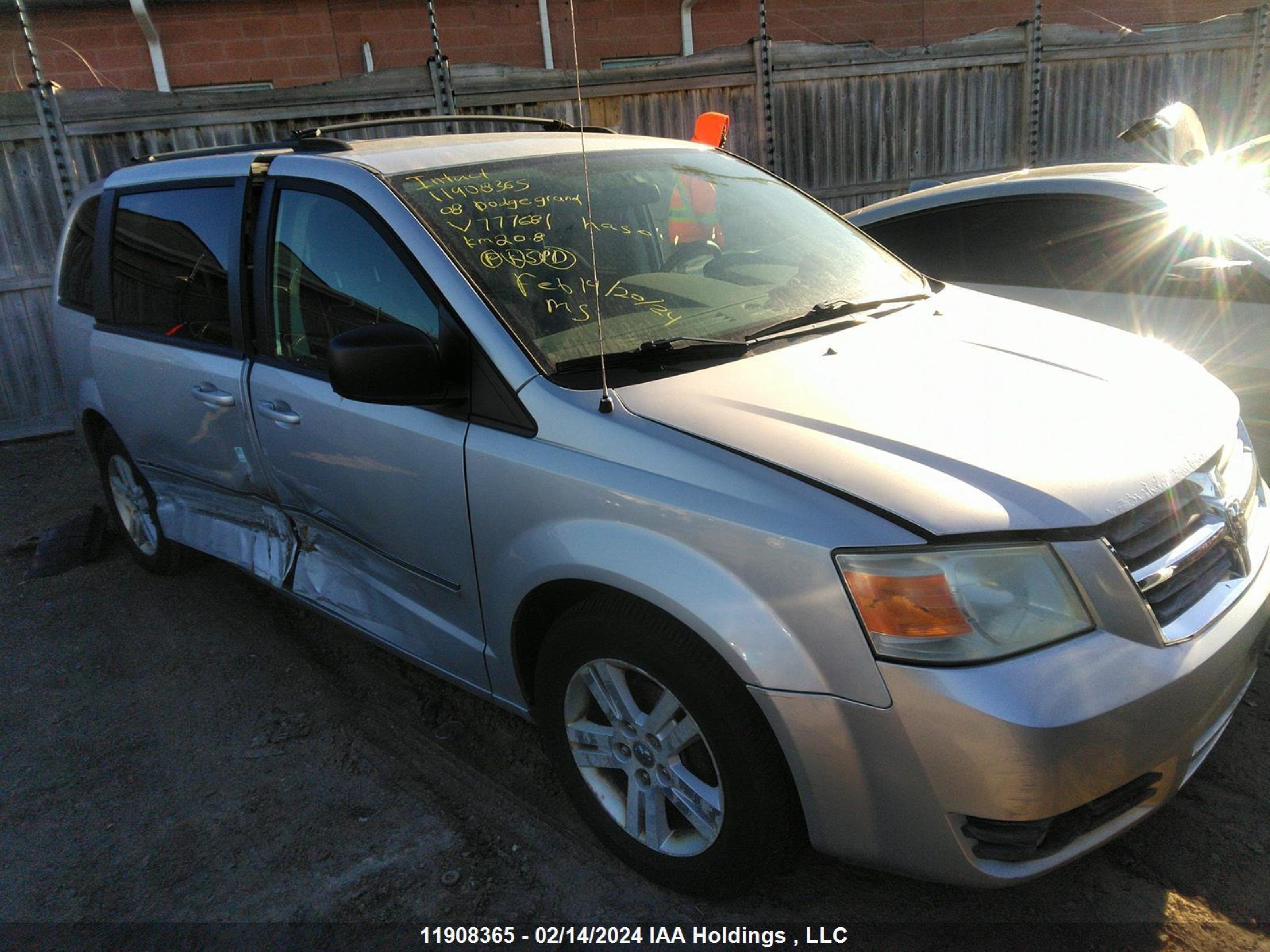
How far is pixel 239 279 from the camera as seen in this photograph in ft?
11.0

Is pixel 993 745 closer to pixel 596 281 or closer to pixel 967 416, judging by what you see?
pixel 967 416

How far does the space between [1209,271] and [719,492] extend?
2953 millimetres

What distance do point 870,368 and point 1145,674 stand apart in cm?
98

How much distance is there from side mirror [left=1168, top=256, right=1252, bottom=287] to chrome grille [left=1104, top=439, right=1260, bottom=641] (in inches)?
70.3

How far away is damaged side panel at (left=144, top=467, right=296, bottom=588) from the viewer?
342cm

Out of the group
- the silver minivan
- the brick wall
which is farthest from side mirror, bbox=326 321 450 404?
the brick wall

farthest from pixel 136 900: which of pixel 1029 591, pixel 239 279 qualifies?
pixel 1029 591

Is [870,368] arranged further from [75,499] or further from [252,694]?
[75,499]

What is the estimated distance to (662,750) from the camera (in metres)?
2.27

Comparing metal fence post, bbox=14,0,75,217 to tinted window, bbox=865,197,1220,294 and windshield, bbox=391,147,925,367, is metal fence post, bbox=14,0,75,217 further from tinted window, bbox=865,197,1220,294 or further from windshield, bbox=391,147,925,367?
tinted window, bbox=865,197,1220,294

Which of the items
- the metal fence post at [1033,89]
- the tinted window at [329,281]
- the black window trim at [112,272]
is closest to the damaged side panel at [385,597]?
the tinted window at [329,281]

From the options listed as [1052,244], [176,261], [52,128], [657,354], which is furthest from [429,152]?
[52,128]

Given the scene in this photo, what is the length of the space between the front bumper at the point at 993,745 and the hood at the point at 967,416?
0.29m

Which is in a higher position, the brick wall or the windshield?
the brick wall
